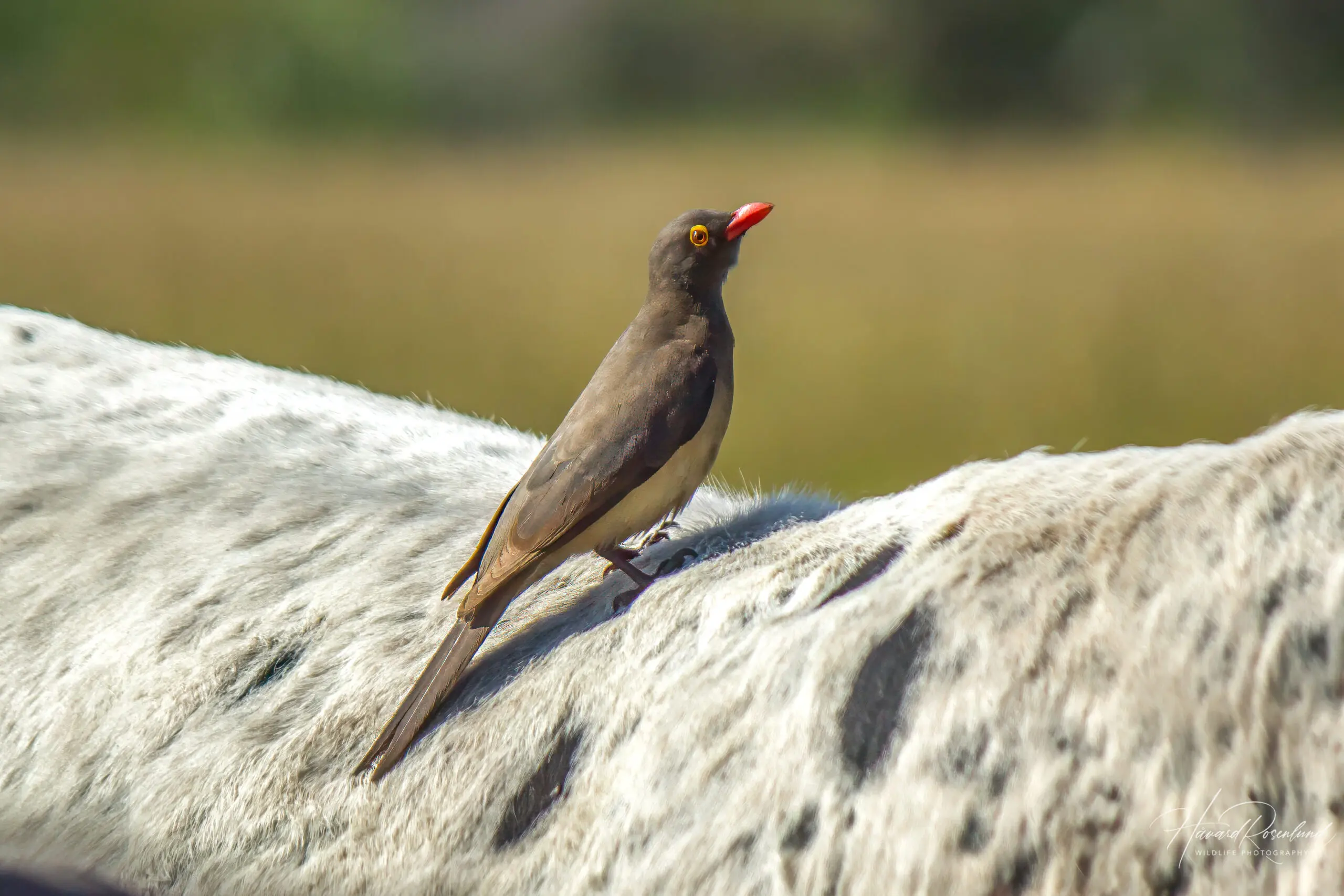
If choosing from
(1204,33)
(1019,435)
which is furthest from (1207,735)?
(1204,33)

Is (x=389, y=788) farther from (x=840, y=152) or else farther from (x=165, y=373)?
(x=840, y=152)

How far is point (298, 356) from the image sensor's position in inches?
455

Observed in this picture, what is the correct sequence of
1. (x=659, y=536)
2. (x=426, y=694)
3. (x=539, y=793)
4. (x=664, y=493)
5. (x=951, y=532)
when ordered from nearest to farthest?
1. (x=951, y=532)
2. (x=539, y=793)
3. (x=426, y=694)
4. (x=664, y=493)
5. (x=659, y=536)

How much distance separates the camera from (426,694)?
2.60 meters

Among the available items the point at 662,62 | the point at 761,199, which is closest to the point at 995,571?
the point at 761,199

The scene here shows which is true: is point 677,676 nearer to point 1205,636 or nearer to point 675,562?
point 675,562

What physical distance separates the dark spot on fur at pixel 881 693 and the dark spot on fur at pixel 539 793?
0.58m

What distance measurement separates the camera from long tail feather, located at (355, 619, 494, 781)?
257 centimetres

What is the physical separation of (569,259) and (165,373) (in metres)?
8.33

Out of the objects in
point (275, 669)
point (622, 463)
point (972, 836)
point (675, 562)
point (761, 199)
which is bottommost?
point (275, 669)

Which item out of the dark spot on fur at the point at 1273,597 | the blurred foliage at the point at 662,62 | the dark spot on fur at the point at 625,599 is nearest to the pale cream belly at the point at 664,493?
the dark spot on fur at the point at 625,599

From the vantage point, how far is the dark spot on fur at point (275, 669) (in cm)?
294
